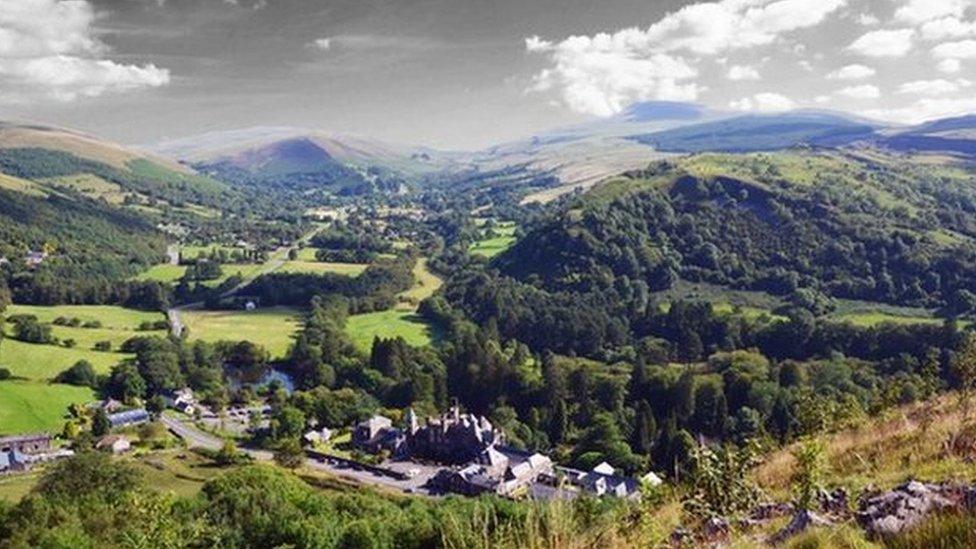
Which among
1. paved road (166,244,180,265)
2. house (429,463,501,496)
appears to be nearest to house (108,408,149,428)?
house (429,463,501,496)

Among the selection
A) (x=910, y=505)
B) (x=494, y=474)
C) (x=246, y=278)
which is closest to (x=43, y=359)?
(x=246, y=278)

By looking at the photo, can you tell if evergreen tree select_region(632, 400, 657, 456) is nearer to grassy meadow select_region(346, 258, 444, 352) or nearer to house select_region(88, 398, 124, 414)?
grassy meadow select_region(346, 258, 444, 352)

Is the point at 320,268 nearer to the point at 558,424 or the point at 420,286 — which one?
the point at 420,286

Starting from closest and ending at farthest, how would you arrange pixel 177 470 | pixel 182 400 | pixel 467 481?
pixel 467 481 < pixel 177 470 < pixel 182 400

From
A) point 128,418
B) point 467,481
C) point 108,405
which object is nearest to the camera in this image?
point 467,481

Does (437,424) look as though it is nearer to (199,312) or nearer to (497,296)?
(497,296)

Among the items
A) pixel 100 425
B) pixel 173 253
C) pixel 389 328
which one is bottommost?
pixel 389 328
